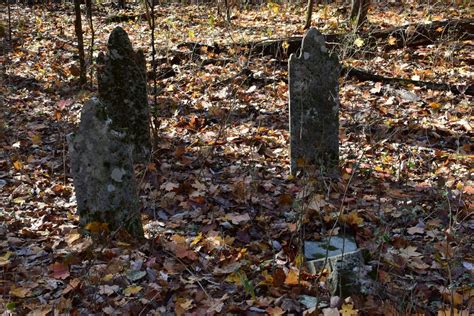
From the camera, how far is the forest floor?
3.70 meters

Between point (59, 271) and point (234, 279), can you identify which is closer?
point (234, 279)

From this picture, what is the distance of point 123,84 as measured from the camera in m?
6.19

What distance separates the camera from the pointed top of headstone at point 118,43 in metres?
6.05

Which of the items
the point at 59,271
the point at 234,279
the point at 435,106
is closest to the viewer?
the point at 234,279

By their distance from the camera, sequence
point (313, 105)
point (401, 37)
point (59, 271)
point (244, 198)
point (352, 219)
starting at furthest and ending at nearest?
point (401, 37), point (313, 105), point (244, 198), point (352, 219), point (59, 271)

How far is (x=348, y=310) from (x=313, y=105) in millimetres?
3093

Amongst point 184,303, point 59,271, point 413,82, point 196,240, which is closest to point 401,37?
point 413,82

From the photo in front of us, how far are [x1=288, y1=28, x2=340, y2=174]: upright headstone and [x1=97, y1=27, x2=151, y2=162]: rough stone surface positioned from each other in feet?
6.25

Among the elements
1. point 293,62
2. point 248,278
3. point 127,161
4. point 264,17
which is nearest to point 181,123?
point 293,62

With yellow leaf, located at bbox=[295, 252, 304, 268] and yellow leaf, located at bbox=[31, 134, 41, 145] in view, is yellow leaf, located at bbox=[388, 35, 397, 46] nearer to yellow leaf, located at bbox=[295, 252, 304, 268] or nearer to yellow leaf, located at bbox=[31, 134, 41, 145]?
yellow leaf, located at bbox=[31, 134, 41, 145]

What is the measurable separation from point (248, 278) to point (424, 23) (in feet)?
26.8

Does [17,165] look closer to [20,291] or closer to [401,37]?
[20,291]

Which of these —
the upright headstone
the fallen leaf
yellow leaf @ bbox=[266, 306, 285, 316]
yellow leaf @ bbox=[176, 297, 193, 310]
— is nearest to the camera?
yellow leaf @ bbox=[266, 306, 285, 316]

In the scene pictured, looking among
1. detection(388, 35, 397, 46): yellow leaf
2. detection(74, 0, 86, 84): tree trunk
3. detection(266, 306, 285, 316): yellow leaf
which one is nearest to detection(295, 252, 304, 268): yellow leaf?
detection(266, 306, 285, 316): yellow leaf
